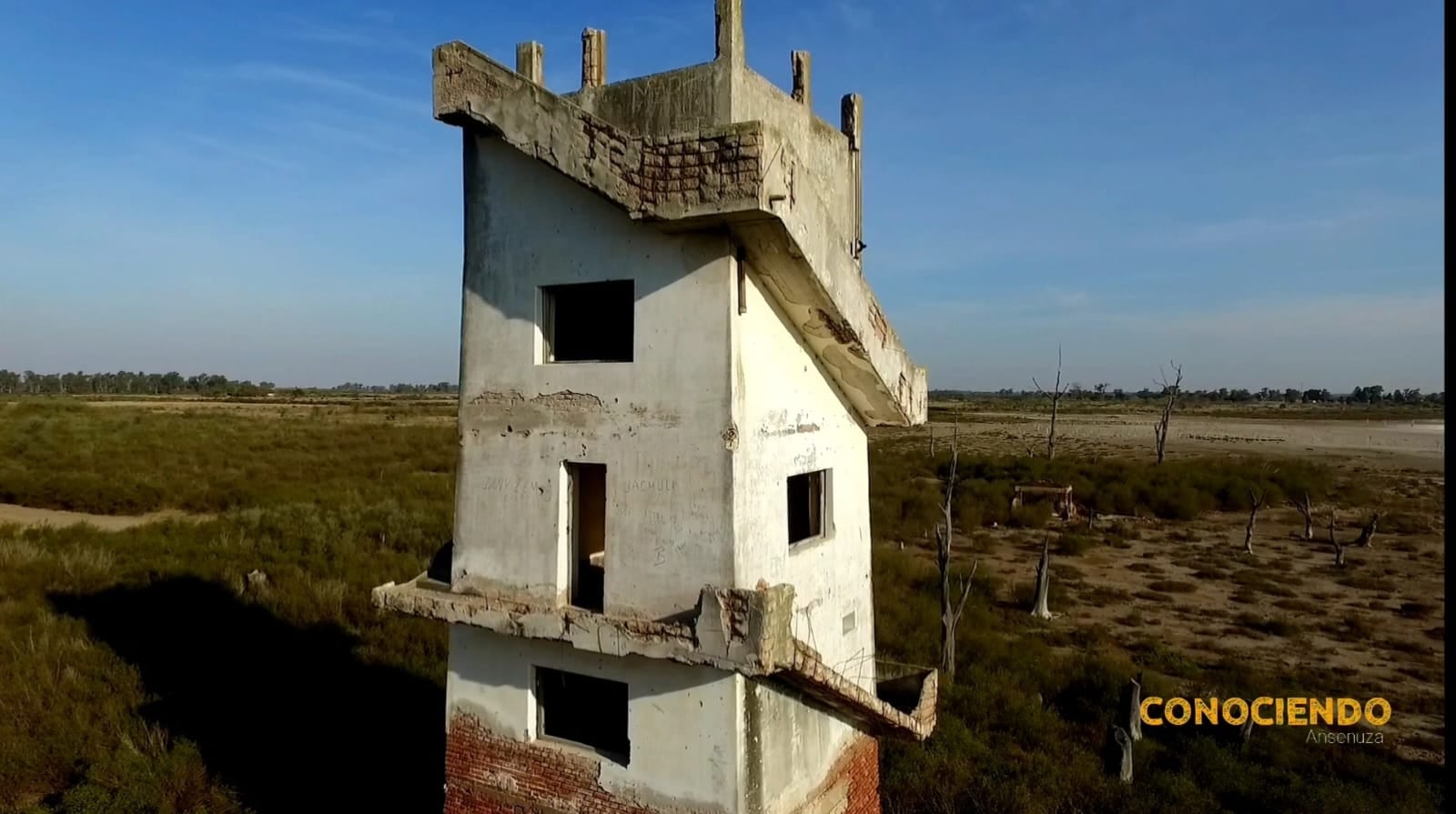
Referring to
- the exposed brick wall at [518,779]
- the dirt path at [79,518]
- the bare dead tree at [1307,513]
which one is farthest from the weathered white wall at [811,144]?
the bare dead tree at [1307,513]

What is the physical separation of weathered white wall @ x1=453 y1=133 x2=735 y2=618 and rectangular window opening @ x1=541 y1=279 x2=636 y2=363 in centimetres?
18

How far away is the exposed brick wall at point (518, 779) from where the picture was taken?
21.4 feet

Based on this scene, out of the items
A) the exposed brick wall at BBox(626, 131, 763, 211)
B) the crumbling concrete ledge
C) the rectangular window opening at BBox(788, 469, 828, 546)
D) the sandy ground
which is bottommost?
the sandy ground

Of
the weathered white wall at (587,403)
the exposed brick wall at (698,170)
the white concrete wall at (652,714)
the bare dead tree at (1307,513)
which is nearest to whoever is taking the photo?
the exposed brick wall at (698,170)

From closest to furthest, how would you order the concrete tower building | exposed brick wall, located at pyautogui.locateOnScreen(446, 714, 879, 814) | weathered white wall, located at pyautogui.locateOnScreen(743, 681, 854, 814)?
1. the concrete tower building
2. weathered white wall, located at pyautogui.locateOnScreen(743, 681, 854, 814)
3. exposed brick wall, located at pyautogui.locateOnScreen(446, 714, 879, 814)

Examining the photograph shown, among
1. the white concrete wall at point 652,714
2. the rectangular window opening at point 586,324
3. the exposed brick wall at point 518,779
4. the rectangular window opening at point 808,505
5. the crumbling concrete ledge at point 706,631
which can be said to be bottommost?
A: the exposed brick wall at point 518,779

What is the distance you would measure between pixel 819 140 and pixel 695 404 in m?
3.15

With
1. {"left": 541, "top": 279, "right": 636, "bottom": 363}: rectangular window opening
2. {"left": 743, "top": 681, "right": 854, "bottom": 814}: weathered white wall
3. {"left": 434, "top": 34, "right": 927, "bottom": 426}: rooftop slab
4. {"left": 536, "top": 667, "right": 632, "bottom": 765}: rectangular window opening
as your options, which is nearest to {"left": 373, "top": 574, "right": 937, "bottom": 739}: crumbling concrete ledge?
{"left": 743, "top": 681, "right": 854, "bottom": 814}: weathered white wall

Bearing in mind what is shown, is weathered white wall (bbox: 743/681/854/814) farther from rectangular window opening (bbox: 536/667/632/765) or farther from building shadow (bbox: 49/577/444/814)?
building shadow (bbox: 49/577/444/814)

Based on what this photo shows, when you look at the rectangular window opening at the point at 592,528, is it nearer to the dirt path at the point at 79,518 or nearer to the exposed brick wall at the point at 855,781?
the exposed brick wall at the point at 855,781

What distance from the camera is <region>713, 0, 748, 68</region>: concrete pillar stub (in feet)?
19.5

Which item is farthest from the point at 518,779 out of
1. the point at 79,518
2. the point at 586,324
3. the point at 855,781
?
the point at 79,518

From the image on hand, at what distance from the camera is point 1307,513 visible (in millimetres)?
32406

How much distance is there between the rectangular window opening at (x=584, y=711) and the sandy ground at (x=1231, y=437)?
58.3 metres
